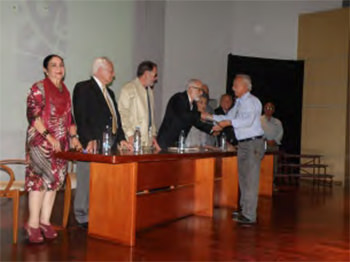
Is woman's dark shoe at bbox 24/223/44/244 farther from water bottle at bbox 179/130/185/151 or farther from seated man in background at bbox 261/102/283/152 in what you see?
seated man in background at bbox 261/102/283/152

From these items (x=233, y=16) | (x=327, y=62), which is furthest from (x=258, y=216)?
(x=233, y=16)

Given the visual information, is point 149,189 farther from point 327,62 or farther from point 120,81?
point 327,62

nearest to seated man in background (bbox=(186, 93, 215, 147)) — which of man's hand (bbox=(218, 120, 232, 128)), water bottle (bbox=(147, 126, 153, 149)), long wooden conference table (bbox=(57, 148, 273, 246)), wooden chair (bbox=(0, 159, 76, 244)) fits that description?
long wooden conference table (bbox=(57, 148, 273, 246))

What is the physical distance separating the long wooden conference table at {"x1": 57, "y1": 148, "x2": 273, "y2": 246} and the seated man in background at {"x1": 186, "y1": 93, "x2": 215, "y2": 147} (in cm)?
31

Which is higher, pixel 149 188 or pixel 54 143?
pixel 54 143

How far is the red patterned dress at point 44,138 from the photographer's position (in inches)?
130

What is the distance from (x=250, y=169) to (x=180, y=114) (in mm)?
906

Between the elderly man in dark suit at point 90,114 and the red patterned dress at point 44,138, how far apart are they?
1.37ft

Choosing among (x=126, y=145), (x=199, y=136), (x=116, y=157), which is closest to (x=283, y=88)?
(x=199, y=136)

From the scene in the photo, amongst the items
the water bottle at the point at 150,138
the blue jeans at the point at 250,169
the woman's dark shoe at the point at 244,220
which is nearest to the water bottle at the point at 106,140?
the water bottle at the point at 150,138

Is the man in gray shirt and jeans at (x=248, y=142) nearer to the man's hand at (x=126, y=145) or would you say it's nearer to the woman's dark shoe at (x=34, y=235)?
the man's hand at (x=126, y=145)

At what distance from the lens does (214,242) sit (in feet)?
11.9

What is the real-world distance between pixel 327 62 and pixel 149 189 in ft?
21.1

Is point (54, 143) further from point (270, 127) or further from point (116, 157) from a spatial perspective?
point (270, 127)
